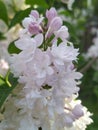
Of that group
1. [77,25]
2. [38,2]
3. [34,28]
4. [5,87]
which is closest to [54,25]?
[34,28]

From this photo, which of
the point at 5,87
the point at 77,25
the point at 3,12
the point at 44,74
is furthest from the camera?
the point at 77,25

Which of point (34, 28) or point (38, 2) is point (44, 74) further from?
point (38, 2)

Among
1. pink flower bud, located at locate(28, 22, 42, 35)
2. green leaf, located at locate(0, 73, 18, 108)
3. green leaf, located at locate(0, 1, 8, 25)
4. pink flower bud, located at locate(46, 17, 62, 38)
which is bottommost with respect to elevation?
green leaf, located at locate(0, 73, 18, 108)

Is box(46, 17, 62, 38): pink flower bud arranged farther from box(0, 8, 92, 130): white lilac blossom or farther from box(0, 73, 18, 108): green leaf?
box(0, 73, 18, 108): green leaf

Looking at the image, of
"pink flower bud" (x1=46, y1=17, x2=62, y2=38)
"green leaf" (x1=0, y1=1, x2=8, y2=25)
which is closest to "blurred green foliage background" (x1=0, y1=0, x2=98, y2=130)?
"green leaf" (x1=0, y1=1, x2=8, y2=25)

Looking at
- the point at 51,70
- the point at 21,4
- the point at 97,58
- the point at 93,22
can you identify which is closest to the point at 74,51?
the point at 51,70

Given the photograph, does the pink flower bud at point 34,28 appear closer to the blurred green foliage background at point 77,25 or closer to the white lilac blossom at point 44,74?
the white lilac blossom at point 44,74

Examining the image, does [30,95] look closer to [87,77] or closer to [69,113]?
[69,113]

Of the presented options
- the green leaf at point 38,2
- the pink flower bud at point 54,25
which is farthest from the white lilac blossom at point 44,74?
the green leaf at point 38,2

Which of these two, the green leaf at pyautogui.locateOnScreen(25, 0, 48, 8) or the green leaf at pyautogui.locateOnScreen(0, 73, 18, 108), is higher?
the green leaf at pyautogui.locateOnScreen(25, 0, 48, 8)
